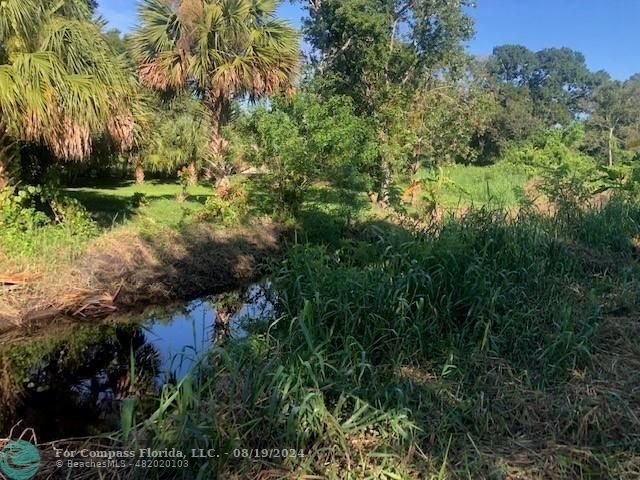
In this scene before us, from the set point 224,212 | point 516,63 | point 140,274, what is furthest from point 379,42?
point 516,63

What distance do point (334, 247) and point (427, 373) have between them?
184 inches

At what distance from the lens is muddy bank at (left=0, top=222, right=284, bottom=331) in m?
5.66

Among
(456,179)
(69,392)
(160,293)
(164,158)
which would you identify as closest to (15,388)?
(69,392)

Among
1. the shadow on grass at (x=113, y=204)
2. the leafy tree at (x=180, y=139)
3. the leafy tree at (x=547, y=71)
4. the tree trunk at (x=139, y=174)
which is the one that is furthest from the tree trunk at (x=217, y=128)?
the leafy tree at (x=547, y=71)

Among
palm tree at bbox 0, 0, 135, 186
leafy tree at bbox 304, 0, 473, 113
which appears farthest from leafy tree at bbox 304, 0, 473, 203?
palm tree at bbox 0, 0, 135, 186

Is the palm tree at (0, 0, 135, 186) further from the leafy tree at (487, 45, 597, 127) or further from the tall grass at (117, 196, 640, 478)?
the leafy tree at (487, 45, 597, 127)

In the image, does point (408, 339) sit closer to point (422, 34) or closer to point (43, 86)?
point (43, 86)

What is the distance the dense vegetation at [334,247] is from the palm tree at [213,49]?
0.05 metres

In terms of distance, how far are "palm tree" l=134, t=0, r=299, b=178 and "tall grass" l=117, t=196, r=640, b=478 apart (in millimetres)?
6411

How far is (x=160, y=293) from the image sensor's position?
6664 millimetres

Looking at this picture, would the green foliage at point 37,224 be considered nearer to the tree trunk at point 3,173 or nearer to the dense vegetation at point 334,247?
the dense vegetation at point 334,247

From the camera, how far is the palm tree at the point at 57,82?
238 inches

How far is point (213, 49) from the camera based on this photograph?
10.3 meters

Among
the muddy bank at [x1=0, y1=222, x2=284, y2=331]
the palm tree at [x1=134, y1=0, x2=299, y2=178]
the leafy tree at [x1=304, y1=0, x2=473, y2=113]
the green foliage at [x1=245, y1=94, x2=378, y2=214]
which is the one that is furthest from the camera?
the leafy tree at [x1=304, y1=0, x2=473, y2=113]
